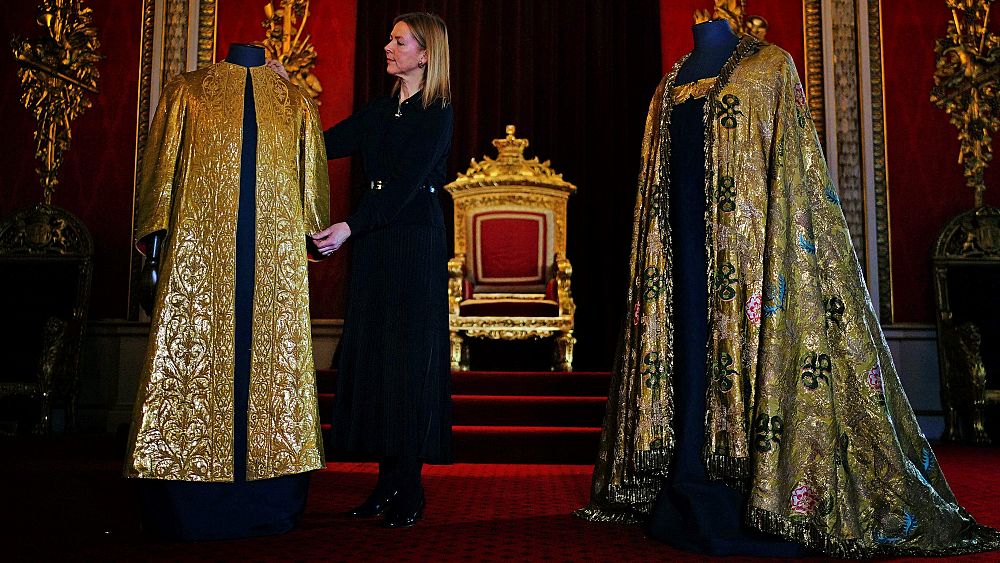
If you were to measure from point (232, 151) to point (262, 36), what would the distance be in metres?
4.03

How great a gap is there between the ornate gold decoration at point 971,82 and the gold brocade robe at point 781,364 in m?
3.87

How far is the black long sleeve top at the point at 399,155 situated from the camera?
2.22m

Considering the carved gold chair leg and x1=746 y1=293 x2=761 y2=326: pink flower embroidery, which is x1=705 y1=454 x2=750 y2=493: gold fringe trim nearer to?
x1=746 y1=293 x2=761 y2=326: pink flower embroidery

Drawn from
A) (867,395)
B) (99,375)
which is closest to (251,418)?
(867,395)

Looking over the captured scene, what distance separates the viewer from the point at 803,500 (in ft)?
6.04

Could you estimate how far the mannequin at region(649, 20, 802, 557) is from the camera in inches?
74.2

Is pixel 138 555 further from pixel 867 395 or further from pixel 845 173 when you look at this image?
pixel 845 173

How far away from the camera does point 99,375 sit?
523 centimetres

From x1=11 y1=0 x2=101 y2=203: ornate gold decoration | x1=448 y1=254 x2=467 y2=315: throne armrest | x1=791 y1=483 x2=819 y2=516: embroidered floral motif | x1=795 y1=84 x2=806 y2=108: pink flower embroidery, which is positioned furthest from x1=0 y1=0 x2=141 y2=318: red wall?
x1=791 y1=483 x2=819 y2=516: embroidered floral motif

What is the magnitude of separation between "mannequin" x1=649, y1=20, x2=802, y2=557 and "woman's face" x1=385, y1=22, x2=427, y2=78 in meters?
0.71

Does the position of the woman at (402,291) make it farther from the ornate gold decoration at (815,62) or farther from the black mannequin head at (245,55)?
the ornate gold decoration at (815,62)

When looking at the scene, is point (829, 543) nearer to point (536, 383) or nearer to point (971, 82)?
point (536, 383)

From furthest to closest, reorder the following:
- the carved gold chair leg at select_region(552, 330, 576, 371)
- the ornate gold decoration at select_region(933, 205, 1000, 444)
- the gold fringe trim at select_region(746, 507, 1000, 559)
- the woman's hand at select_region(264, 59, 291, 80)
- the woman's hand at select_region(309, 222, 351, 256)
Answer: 1. the carved gold chair leg at select_region(552, 330, 576, 371)
2. the ornate gold decoration at select_region(933, 205, 1000, 444)
3. the woman's hand at select_region(264, 59, 291, 80)
4. the woman's hand at select_region(309, 222, 351, 256)
5. the gold fringe trim at select_region(746, 507, 1000, 559)

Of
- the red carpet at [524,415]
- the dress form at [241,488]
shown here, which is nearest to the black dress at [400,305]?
the dress form at [241,488]
